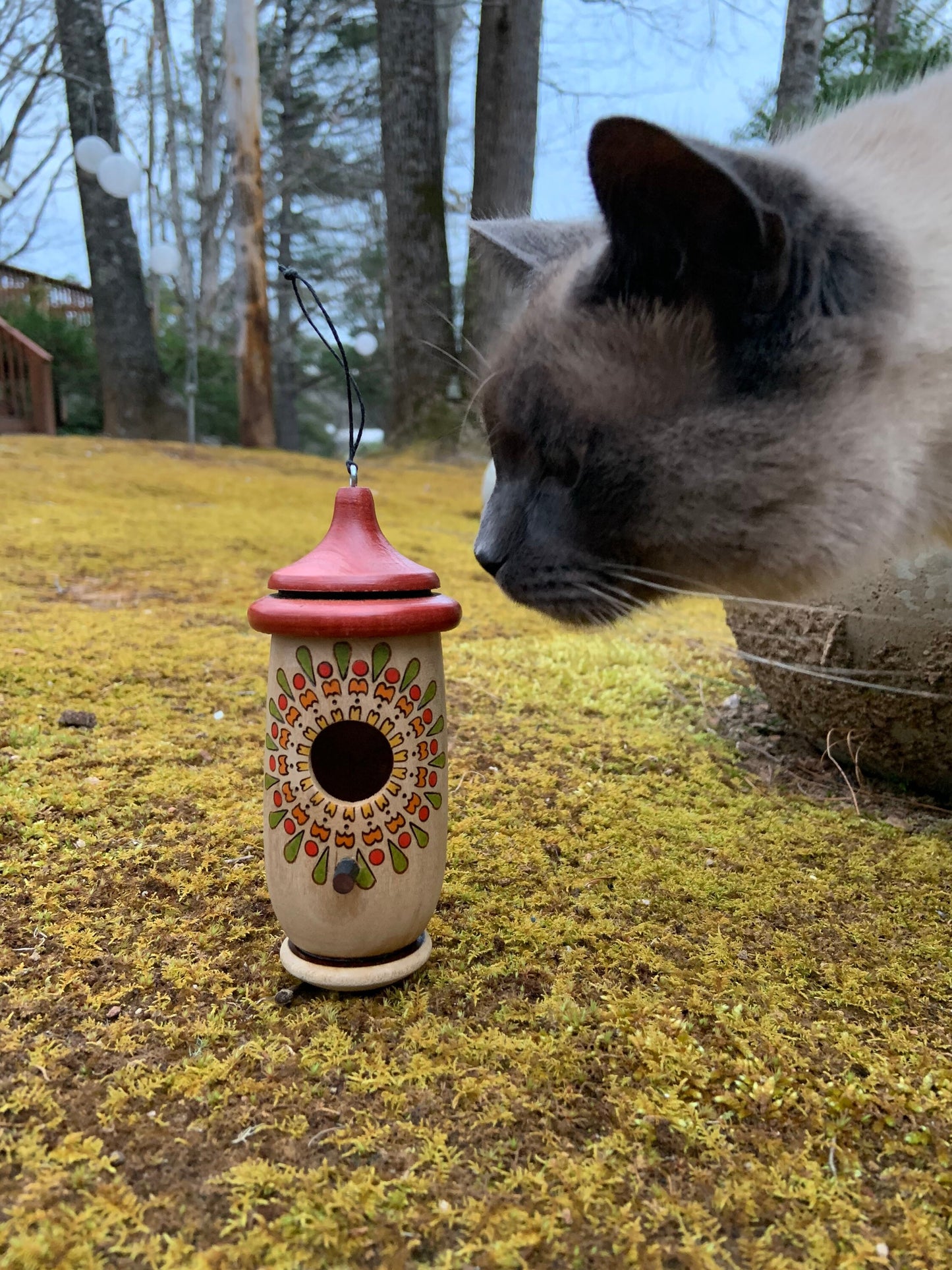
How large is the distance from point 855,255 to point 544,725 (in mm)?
1129

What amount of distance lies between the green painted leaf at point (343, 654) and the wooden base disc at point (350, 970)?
0.34m

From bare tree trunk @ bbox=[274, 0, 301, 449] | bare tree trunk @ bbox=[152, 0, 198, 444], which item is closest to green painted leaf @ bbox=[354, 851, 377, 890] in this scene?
bare tree trunk @ bbox=[274, 0, 301, 449]

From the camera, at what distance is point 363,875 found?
3.02 feet

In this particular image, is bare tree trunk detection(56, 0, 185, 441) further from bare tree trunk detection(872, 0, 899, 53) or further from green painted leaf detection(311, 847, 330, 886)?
green painted leaf detection(311, 847, 330, 886)

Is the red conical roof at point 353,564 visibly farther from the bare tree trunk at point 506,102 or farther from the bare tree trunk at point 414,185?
the bare tree trunk at point 414,185

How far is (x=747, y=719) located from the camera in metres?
1.92

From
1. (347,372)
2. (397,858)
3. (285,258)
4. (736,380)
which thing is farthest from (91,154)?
(397,858)

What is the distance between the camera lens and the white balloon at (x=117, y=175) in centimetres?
558

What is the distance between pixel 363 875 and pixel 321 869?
0.05m

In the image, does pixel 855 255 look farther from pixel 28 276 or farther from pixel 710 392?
pixel 28 276

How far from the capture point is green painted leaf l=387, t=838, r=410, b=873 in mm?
933

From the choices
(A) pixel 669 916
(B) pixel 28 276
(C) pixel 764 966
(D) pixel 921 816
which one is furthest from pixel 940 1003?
(B) pixel 28 276

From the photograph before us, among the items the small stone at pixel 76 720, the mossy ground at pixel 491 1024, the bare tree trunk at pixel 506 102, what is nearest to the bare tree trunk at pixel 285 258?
the bare tree trunk at pixel 506 102

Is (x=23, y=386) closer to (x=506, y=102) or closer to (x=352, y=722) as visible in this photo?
(x=506, y=102)
